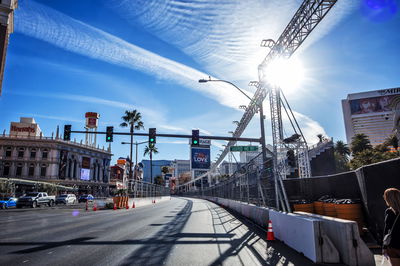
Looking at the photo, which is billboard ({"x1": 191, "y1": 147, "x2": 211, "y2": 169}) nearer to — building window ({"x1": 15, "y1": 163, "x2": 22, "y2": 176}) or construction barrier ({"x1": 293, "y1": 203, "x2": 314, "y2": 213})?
construction barrier ({"x1": 293, "y1": 203, "x2": 314, "y2": 213})

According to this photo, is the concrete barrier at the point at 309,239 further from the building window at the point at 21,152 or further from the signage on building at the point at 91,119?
the signage on building at the point at 91,119

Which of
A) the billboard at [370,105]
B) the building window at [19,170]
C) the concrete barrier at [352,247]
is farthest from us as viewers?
the billboard at [370,105]

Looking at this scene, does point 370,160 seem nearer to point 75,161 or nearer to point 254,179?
point 254,179

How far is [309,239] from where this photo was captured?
245 inches

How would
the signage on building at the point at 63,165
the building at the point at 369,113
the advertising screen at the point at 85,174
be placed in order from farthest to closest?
the building at the point at 369,113 → the advertising screen at the point at 85,174 → the signage on building at the point at 63,165

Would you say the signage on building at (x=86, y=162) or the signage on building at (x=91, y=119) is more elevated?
the signage on building at (x=91, y=119)

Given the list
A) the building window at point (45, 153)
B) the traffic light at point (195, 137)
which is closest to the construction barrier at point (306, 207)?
the traffic light at point (195, 137)

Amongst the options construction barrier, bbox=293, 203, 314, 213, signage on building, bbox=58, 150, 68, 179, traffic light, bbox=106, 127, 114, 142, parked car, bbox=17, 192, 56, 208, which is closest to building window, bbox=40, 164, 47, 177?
signage on building, bbox=58, 150, 68, 179

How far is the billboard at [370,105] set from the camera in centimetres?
14712

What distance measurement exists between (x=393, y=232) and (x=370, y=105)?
586ft

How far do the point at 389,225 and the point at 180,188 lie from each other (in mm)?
186148

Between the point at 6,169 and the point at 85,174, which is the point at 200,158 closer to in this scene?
the point at 85,174

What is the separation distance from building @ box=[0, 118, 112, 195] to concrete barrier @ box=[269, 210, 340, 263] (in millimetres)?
74398

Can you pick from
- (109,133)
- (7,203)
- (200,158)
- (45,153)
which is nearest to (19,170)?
(45,153)
